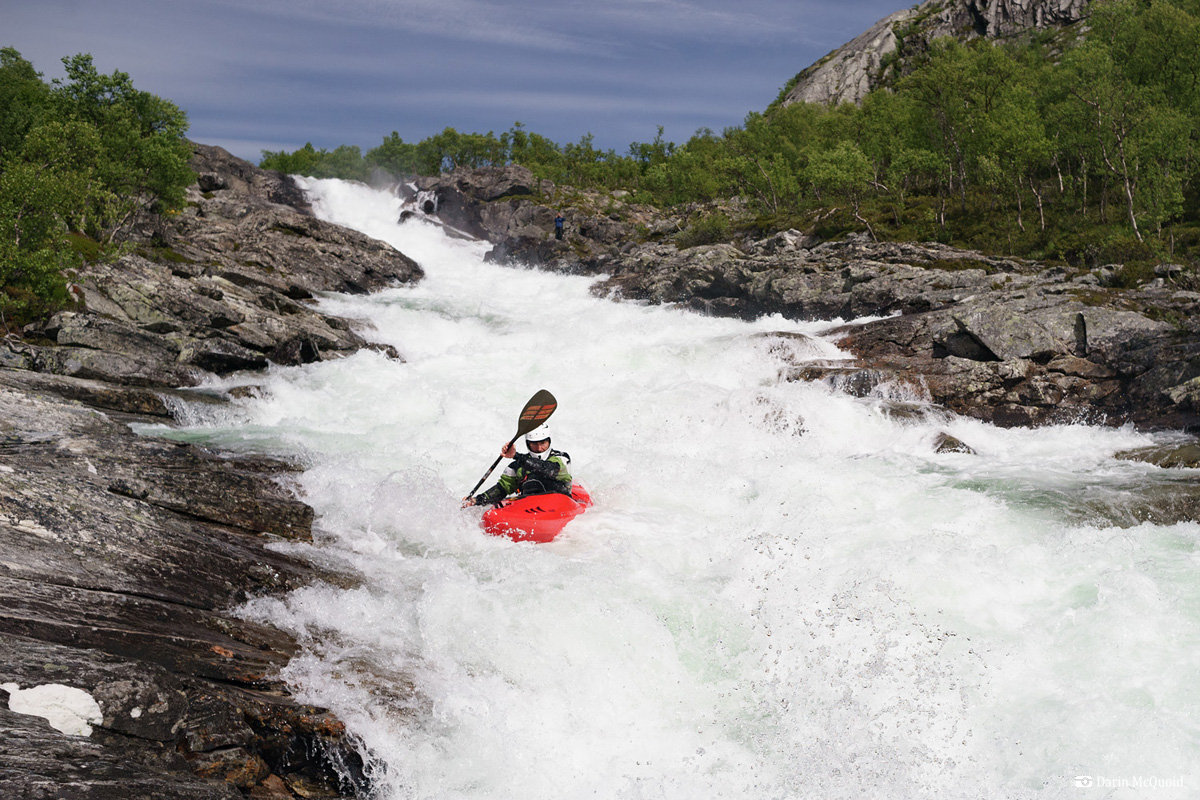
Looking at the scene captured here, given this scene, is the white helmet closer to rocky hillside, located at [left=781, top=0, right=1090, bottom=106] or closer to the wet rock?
the wet rock

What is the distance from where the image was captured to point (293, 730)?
199 inches

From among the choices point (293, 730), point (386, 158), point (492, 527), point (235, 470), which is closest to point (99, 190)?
point (235, 470)

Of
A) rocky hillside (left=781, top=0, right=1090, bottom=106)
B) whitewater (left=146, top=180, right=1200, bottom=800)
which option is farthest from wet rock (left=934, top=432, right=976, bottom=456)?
rocky hillside (left=781, top=0, right=1090, bottom=106)

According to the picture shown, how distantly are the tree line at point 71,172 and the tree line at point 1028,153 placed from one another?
3308cm

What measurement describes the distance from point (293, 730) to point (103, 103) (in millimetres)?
46811

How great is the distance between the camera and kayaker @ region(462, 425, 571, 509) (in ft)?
35.2

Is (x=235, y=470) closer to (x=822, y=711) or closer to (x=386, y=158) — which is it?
(x=822, y=711)

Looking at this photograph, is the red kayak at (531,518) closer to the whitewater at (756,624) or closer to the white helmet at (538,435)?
the whitewater at (756,624)

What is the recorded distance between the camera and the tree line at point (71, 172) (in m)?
18.2

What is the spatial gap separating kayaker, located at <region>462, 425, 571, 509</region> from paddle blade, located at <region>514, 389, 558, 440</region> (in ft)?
0.47

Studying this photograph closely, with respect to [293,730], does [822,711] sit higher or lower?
lower

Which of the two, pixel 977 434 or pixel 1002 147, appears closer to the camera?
pixel 977 434

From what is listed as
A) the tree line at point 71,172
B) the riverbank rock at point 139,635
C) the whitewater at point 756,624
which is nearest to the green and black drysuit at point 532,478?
the whitewater at point 756,624

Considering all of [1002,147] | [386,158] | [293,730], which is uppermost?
[386,158]
